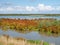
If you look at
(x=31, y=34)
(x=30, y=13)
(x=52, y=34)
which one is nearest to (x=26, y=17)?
(x=30, y=13)

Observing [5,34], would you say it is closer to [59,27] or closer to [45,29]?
[45,29]

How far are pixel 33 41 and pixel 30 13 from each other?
Answer: 2.29 ft

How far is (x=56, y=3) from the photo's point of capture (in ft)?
13.9

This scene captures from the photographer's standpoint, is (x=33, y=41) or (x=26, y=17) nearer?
(x=33, y=41)

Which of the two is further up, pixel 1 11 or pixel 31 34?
pixel 1 11

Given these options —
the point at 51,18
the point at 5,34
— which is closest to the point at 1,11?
the point at 5,34

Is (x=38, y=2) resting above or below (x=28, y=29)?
above

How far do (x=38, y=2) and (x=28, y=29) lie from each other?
2.25ft

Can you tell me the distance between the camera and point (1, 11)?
4516 millimetres

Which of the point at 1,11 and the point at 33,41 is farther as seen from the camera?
the point at 1,11

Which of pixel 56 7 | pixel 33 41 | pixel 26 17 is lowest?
pixel 33 41

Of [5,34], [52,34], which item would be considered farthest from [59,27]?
[5,34]

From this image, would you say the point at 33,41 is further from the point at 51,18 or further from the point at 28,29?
the point at 51,18

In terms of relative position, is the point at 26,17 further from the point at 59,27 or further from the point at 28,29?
the point at 59,27
